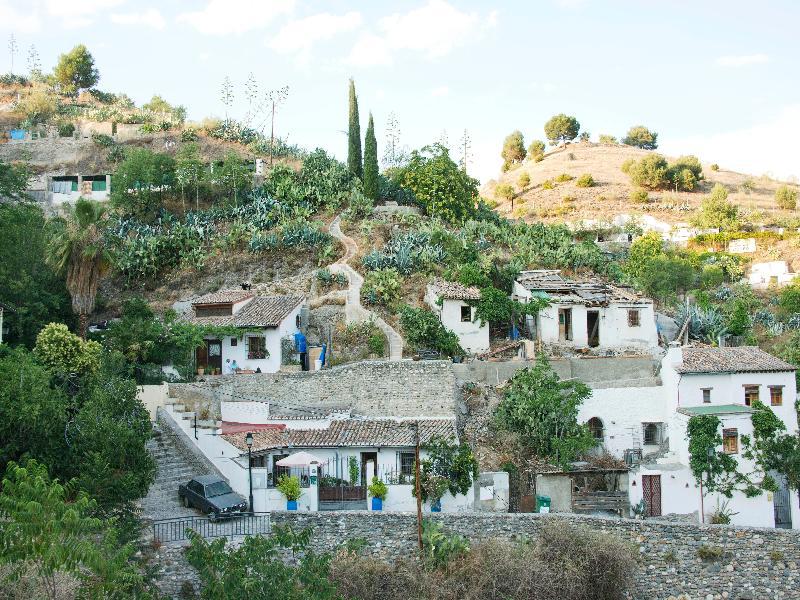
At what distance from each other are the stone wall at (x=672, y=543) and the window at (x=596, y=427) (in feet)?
15.9

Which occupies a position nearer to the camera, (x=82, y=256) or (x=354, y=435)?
(x=354, y=435)

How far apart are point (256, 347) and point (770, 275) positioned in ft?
98.2

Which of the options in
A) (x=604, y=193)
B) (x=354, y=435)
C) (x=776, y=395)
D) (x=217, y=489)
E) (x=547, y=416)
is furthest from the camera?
(x=604, y=193)

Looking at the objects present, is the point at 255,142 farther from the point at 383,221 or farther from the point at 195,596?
the point at 195,596

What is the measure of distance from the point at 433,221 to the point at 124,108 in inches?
1390

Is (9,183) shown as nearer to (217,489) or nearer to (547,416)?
(217,489)

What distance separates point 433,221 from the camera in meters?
43.1

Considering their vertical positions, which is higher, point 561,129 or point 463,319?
point 561,129

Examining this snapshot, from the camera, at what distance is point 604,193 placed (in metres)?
69.2

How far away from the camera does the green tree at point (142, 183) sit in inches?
1778

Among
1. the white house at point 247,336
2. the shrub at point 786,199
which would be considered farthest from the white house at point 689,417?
the shrub at point 786,199

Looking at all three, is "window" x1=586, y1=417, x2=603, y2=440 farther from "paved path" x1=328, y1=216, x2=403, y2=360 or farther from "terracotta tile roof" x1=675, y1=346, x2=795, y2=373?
"paved path" x1=328, y1=216, x2=403, y2=360

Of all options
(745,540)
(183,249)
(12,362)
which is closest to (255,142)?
(183,249)

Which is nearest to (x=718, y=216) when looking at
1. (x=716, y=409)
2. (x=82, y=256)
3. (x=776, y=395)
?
(x=776, y=395)
